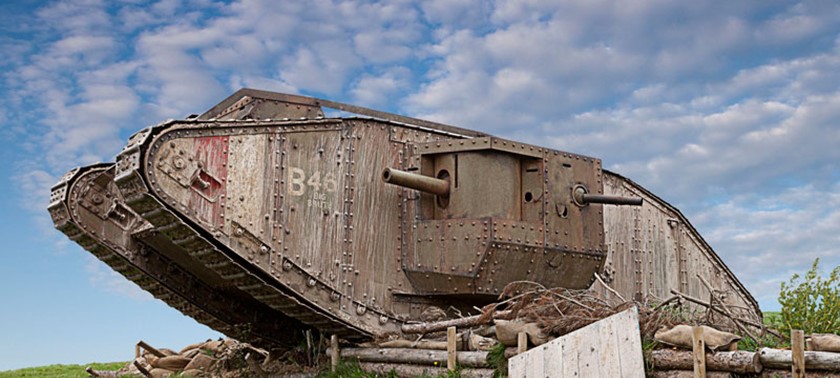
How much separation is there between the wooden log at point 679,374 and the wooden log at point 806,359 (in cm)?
37

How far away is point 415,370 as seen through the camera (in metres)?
11.6

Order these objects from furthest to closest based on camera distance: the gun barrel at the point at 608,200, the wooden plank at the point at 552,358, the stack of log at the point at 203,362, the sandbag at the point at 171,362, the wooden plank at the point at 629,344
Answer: the sandbag at the point at 171,362 → the stack of log at the point at 203,362 → the gun barrel at the point at 608,200 → the wooden plank at the point at 552,358 → the wooden plank at the point at 629,344

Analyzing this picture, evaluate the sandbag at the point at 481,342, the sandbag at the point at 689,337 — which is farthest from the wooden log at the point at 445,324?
the sandbag at the point at 689,337

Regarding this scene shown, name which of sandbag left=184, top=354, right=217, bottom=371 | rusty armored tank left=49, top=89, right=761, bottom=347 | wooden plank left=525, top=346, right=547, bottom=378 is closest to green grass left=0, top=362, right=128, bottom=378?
sandbag left=184, top=354, right=217, bottom=371

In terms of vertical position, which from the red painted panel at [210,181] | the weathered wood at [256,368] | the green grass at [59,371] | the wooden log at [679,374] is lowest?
the green grass at [59,371]

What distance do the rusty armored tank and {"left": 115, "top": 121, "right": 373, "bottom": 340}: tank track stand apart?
0.08ft

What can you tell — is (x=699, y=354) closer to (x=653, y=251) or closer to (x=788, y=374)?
(x=788, y=374)

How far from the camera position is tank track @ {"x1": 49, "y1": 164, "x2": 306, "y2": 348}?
1316 centimetres

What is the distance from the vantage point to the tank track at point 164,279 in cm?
1316

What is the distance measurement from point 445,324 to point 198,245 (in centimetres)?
316

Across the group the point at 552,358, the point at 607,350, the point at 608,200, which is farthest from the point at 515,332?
the point at 608,200

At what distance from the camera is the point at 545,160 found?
13109 mm

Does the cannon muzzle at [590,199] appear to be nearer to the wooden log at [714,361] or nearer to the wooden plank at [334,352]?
the wooden plank at [334,352]

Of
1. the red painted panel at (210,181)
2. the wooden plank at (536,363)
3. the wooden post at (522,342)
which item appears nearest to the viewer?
the wooden plank at (536,363)
